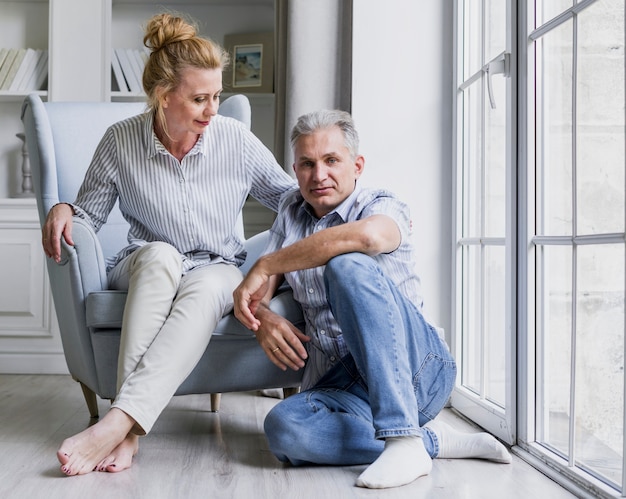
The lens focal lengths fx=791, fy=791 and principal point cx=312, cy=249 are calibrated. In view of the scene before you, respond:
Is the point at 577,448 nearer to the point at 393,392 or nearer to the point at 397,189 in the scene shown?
the point at 393,392

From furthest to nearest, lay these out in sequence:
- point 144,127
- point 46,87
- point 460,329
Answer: point 46,87 → point 460,329 → point 144,127

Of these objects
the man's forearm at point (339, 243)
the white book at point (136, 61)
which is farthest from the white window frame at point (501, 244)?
the white book at point (136, 61)

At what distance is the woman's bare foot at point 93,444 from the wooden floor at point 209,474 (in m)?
0.02

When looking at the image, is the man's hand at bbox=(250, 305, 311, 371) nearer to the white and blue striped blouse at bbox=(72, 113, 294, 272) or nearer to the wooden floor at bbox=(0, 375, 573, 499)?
the wooden floor at bbox=(0, 375, 573, 499)

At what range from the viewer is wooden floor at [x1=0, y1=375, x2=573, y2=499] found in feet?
4.98

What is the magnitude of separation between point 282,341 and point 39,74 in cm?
234

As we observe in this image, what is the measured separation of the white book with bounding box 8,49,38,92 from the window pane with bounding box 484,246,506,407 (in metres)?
2.29

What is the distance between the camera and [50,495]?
148 centimetres

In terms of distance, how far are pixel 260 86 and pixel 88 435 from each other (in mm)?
2313

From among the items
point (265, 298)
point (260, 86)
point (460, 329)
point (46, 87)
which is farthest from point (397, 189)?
point (46, 87)

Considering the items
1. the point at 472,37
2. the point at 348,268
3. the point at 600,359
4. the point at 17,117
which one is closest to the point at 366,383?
the point at 348,268

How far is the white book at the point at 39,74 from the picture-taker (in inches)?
139

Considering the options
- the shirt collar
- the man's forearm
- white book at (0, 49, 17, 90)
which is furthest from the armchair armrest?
white book at (0, 49, 17, 90)

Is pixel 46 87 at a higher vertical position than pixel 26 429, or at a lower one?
higher
